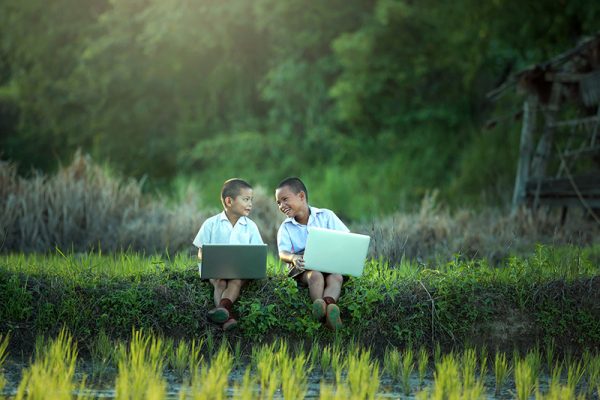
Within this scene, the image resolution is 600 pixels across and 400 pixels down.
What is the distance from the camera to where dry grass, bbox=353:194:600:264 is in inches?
458

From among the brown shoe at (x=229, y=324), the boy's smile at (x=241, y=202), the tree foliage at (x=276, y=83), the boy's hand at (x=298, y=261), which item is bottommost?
the brown shoe at (x=229, y=324)

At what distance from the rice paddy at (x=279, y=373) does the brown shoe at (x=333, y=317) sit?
6.6 inches

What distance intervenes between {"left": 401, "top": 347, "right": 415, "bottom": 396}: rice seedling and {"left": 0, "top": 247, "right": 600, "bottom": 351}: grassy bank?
16.6 inches

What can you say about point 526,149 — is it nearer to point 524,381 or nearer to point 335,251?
point 335,251

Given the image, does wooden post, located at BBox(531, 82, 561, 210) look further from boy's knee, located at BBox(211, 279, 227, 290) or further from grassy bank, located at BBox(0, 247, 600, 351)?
boy's knee, located at BBox(211, 279, 227, 290)

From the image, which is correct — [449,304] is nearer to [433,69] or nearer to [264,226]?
[264,226]

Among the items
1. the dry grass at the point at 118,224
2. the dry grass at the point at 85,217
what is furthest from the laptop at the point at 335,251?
the dry grass at the point at 85,217

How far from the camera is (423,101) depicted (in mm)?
25812

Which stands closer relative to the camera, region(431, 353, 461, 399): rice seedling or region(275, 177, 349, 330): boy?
region(431, 353, 461, 399): rice seedling

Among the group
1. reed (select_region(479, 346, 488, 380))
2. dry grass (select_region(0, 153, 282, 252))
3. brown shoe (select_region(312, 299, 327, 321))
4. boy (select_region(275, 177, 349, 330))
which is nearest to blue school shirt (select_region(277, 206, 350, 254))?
boy (select_region(275, 177, 349, 330))

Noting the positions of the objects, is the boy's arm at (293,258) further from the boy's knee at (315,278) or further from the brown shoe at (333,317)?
the brown shoe at (333,317)

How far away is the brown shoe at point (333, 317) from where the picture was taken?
22.8ft

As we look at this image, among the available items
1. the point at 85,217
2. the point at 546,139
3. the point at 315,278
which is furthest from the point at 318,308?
the point at 546,139

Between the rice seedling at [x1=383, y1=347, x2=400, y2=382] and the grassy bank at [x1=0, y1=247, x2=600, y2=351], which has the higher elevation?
the grassy bank at [x1=0, y1=247, x2=600, y2=351]
